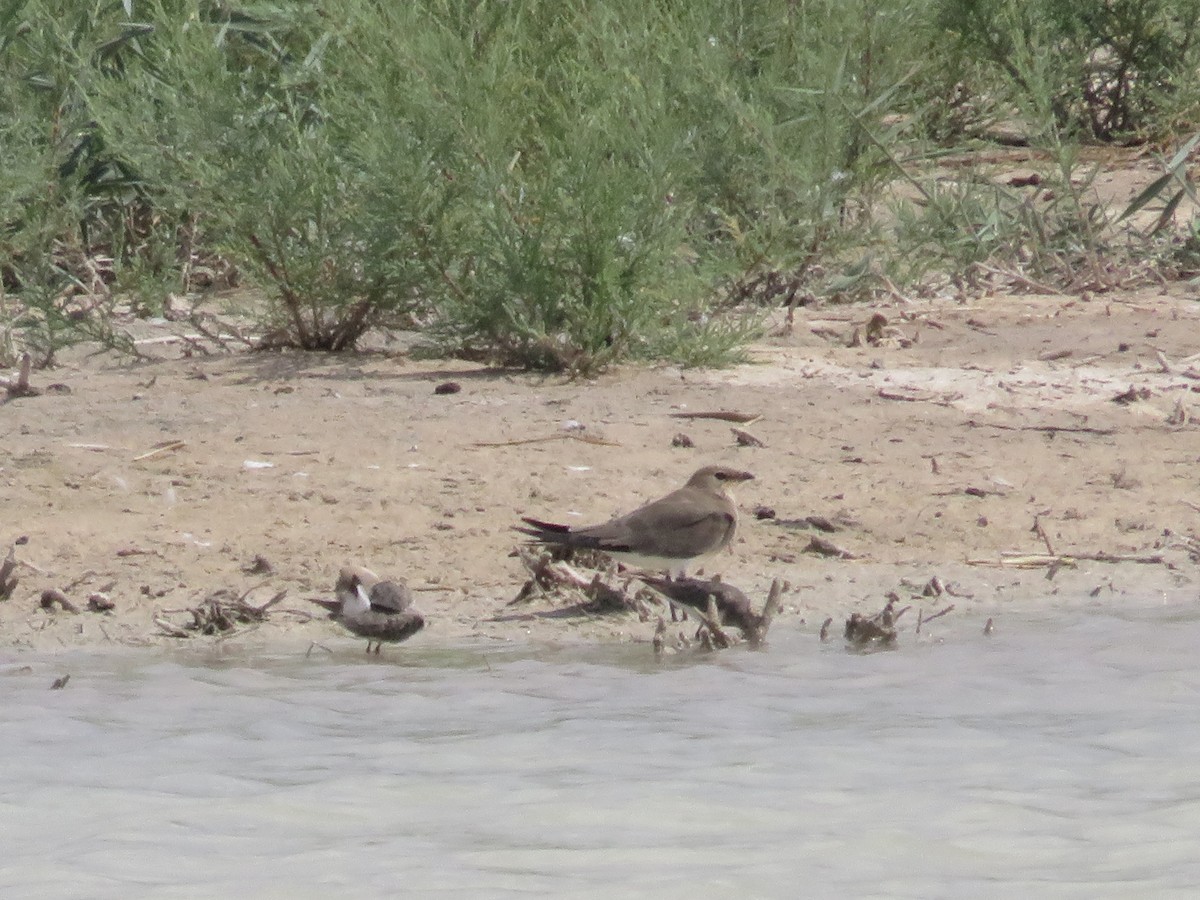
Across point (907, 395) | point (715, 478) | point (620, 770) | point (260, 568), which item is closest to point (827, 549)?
point (715, 478)

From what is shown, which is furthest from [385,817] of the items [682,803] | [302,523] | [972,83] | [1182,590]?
Answer: [972,83]

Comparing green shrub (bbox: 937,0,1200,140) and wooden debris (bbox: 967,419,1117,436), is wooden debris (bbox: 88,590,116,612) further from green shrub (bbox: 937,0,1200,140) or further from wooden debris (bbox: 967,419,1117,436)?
green shrub (bbox: 937,0,1200,140)

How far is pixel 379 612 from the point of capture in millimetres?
5672

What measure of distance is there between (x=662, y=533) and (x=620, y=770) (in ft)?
4.48

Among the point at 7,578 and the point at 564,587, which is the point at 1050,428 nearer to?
the point at 564,587

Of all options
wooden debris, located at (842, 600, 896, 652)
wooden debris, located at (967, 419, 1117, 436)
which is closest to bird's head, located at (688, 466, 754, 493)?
wooden debris, located at (842, 600, 896, 652)

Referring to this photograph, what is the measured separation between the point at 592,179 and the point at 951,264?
2.86 meters

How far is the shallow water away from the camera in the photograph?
3.93 metres

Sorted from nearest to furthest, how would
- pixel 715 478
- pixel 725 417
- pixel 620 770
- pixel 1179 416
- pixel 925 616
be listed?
pixel 620 770 → pixel 925 616 → pixel 715 478 → pixel 725 417 → pixel 1179 416

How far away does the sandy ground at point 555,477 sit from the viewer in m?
6.07

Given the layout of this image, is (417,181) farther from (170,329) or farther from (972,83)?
(972,83)

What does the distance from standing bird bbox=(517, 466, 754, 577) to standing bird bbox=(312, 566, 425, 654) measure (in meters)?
0.39

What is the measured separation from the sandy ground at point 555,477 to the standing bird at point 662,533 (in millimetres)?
218

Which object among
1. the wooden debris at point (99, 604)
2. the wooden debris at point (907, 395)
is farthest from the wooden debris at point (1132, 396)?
the wooden debris at point (99, 604)
